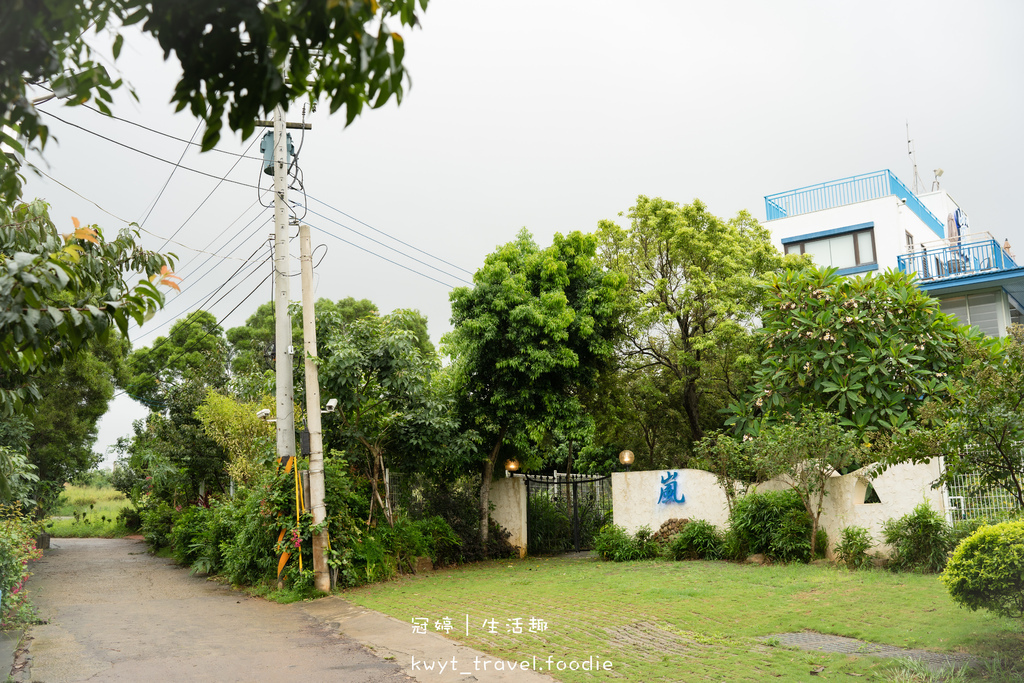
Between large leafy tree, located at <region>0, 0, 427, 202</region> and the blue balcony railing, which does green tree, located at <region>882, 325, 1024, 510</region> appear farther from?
the blue balcony railing

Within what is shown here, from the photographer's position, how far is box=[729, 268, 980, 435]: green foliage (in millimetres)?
12766

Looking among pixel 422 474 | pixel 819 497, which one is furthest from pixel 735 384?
pixel 422 474

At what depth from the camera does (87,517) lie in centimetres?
3528

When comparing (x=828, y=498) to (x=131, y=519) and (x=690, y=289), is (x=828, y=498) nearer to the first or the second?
(x=690, y=289)

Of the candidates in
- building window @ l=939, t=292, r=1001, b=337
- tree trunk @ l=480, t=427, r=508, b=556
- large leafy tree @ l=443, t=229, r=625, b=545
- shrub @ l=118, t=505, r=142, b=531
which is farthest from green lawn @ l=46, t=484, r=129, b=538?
building window @ l=939, t=292, r=1001, b=337

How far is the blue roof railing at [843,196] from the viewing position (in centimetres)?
2252

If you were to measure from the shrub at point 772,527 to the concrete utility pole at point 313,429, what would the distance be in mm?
6977

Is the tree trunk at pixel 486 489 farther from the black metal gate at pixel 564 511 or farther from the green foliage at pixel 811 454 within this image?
the green foliage at pixel 811 454

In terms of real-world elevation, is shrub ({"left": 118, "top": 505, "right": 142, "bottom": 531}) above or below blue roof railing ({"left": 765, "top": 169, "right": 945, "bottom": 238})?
below

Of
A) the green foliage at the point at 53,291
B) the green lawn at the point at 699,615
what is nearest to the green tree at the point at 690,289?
the green lawn at the point at 699,615

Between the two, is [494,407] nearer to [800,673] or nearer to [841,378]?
[841,378]

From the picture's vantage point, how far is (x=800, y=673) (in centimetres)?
599

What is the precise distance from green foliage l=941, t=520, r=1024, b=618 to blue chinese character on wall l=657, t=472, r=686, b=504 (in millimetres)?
8504

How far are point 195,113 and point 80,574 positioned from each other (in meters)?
17.5
